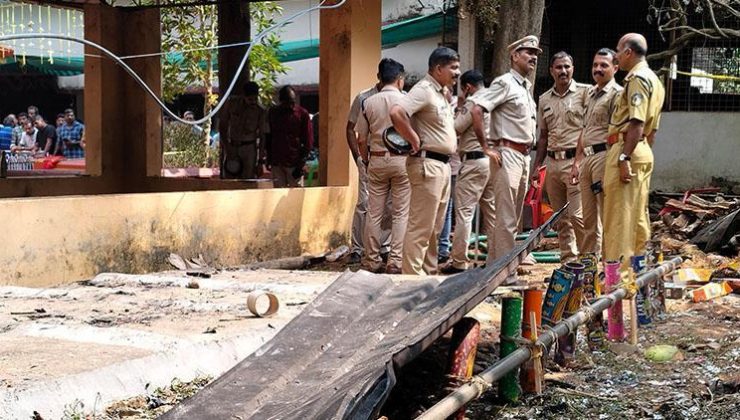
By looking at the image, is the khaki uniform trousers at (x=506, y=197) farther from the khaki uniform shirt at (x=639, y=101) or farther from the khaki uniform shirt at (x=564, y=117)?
the khaki uniform shirt at (x=639, y=101)

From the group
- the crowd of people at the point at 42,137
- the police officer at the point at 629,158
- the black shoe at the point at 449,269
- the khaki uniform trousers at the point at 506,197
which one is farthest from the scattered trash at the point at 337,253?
the crowd of people at the point at 42,137

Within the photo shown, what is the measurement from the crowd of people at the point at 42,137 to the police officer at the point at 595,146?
12701mm

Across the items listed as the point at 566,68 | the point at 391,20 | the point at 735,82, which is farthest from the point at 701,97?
the point at 566,68

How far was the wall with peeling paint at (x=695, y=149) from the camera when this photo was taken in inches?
574

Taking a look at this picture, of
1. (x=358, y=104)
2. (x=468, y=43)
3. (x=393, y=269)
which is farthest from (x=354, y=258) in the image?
(x=468, y=43)

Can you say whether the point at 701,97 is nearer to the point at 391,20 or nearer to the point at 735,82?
the point at 735,82

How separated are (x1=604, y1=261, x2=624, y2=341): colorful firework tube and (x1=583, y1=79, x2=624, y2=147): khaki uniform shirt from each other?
79.5 inches

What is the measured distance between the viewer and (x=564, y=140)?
28.5 ft

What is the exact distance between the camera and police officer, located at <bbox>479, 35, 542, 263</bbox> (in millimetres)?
7984

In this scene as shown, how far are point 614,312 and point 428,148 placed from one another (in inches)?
95.0

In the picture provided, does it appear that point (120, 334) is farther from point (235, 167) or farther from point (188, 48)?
point (188, 48)

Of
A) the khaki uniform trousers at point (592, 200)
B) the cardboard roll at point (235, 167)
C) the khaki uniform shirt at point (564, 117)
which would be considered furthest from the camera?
the cardboard roll at point (235, 167)

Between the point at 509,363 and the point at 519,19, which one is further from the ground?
the point at 519,19

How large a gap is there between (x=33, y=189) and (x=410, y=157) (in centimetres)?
516
